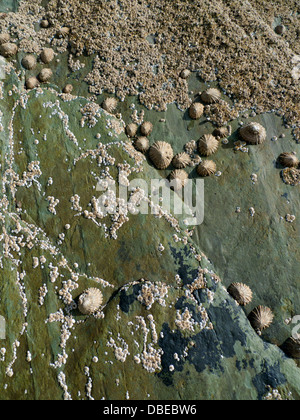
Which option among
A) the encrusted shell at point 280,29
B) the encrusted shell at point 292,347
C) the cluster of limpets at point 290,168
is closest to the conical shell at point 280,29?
the encrusted shell at point 280,29

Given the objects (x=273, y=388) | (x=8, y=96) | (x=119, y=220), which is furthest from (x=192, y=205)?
(x=8, y=96)

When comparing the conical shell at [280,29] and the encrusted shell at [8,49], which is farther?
the conical shell at [280,29]

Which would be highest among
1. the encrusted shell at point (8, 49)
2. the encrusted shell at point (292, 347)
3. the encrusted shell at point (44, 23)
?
the encrusted shell at point (44, 23)

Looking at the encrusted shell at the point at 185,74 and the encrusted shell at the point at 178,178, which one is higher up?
the encrusted shell at the point at 185,74

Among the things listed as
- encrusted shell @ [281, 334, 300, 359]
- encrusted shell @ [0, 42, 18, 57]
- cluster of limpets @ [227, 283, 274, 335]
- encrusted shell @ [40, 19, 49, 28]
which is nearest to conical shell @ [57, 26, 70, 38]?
encrusted shell @ [40, 19, 49, 28]

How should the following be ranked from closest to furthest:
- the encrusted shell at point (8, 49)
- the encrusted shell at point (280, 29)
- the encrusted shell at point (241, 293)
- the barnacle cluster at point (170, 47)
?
the encrusted shell at point (241, 293) < the barnacle cluster at point (170, 47) < the encrusted shell at point (8, 49) < the encrusted shell at point (280, 29)

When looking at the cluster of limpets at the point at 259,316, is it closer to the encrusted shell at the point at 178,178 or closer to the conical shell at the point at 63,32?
Answer: the encrusted shell at the point at 178,178

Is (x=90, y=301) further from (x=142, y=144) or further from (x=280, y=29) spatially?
(x=280, y=29)
